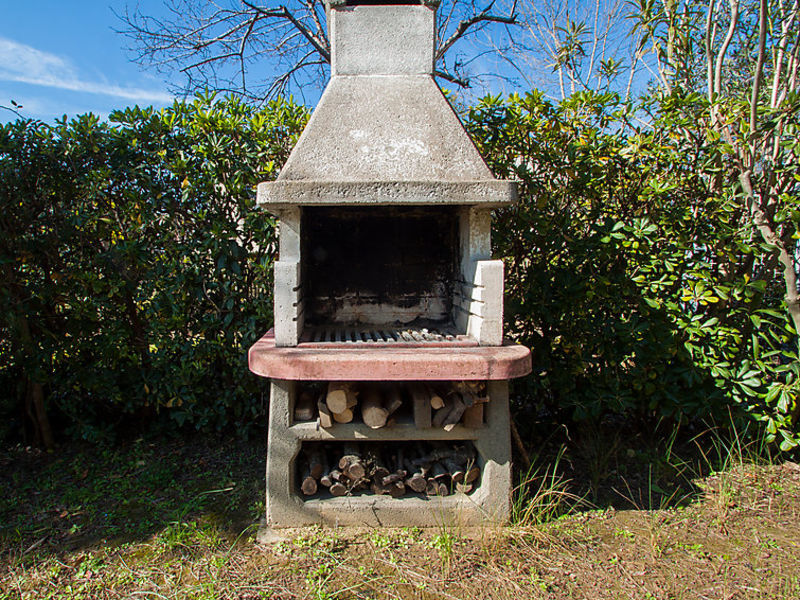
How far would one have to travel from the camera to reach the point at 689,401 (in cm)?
347

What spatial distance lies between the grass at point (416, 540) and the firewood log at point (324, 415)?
56 cm

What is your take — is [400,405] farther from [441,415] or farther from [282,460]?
[282,460]

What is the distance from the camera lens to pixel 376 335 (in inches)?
124

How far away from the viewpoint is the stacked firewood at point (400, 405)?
2.67 meters

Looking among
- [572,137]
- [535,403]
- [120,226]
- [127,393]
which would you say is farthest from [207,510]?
[572,137]

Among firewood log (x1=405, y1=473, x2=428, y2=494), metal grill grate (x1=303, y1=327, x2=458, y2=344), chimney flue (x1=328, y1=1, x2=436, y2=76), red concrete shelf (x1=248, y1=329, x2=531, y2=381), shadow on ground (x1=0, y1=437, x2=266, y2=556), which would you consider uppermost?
chimney flue (x1=328, y1=1, x2=436, y2=76)

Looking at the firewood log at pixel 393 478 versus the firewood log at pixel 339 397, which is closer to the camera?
the firewood log at pixel 339 397

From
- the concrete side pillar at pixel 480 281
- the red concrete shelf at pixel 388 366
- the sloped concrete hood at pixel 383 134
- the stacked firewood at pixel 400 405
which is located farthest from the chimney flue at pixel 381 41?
the stacked firewood at pixel 400 405

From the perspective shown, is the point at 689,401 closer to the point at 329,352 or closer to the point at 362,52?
the point at 329,352

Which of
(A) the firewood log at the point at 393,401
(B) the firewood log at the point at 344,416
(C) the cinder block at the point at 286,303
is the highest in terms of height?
(C) the cinder block at the point at 286,303

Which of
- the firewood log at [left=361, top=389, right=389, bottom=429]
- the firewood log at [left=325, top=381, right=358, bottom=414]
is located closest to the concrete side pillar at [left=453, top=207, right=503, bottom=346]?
the firewood log at [left=361, top=389, right=389, bottom=429]

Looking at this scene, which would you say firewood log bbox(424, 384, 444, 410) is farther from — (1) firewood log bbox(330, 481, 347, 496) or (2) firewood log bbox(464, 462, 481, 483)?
(1) firewood log bbox(330, 481, 347, 496)

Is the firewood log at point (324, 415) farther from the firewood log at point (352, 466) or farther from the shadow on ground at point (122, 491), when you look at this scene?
the shadow on ground at point (122, 491)

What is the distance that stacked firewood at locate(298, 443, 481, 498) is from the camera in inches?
110
